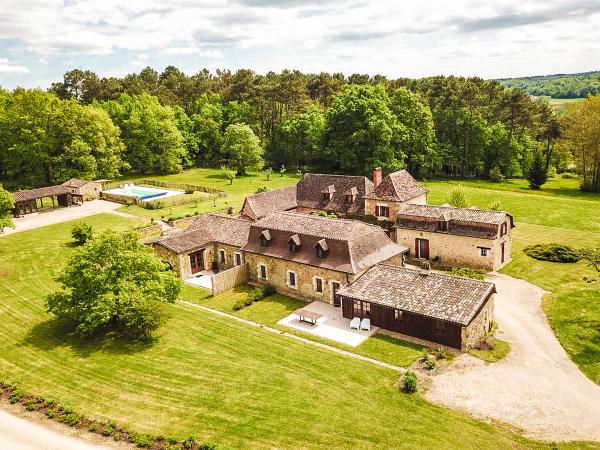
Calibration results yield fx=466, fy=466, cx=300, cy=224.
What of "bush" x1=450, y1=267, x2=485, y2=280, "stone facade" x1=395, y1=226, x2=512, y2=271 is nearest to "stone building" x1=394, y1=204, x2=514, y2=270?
"stone facade" x1=395, y1=226, x2=512, y2=271

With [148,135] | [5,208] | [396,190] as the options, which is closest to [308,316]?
[396,190]

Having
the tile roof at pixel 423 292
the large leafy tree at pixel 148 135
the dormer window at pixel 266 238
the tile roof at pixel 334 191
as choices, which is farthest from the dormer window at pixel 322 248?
the large leafy tree at pixel 148 135

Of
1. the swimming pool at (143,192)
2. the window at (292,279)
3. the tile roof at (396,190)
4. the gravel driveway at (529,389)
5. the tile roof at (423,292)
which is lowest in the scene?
the gravel driveway at (529,389)

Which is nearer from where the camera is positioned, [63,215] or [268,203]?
[268,203]

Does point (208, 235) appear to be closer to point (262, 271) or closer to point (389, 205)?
point (262, 271)

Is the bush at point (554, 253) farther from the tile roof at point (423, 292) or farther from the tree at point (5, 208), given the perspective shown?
the tree at point (5, 208)

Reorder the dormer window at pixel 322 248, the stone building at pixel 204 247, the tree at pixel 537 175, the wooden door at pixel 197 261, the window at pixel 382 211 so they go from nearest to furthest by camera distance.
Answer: the dormer window at pixel 322 248
the stone building at pixel 204 247
the wooden door at pixel 197 261
the window at pixel 382 211
the tree at pixel 537 175

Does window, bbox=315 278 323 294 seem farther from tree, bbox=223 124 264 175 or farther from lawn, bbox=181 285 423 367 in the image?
tree, bbox=223 124 264 175

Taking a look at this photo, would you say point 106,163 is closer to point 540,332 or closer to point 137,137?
point 137,137
